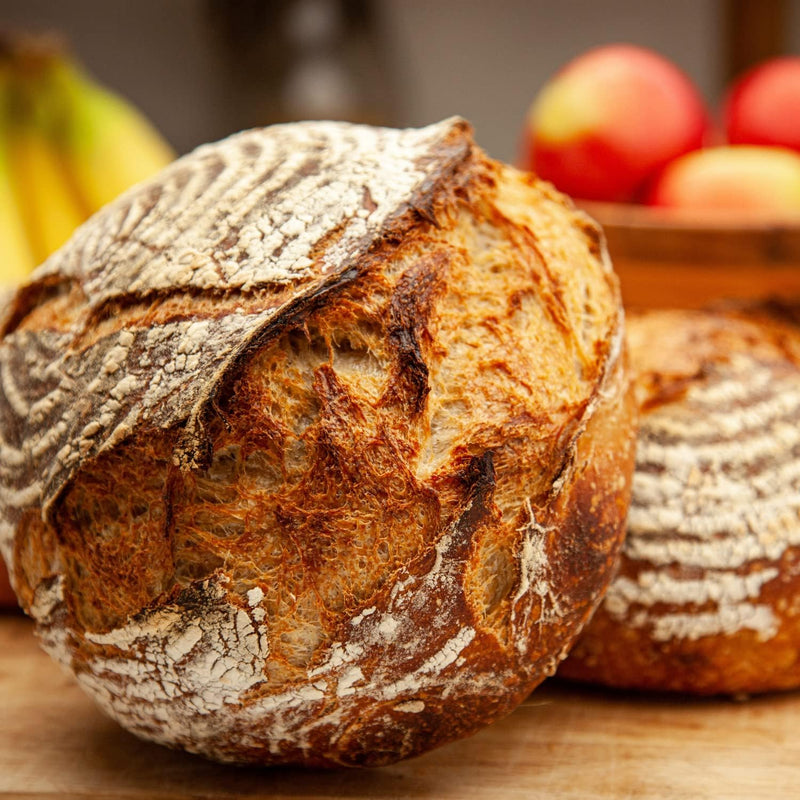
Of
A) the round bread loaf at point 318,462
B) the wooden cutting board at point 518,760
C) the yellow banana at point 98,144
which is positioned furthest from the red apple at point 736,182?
the yellow banana at point 98,144

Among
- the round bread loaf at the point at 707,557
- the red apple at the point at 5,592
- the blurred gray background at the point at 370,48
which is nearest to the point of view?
the round bread loaf at the point at 707,557

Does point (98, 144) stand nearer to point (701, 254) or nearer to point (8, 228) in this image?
point (8, 228)

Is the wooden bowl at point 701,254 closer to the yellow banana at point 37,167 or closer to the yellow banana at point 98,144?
the yellow banana at point 98,144

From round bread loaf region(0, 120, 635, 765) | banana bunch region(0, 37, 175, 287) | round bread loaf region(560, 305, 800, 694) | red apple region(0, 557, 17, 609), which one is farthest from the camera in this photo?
banana bunch region(0, 37, 175, 287)

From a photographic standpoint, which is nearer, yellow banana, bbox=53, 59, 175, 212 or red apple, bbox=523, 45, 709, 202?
red apple, bbox=523, 45, 709, 202

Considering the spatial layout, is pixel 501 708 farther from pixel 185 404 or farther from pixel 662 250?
pixel 662 250

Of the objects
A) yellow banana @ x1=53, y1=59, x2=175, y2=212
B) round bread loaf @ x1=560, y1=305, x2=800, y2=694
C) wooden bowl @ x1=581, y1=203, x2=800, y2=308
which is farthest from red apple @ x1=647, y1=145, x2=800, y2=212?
yellow banana @ x1=53, y1=59, x2=175, y2=212

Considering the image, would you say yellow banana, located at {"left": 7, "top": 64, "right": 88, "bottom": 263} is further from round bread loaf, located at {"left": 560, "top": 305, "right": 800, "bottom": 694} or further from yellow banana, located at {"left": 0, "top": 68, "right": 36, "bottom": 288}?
round bread loaf, located at {"left": 560, "top": 305, "right": 800, "bottom": 694}
